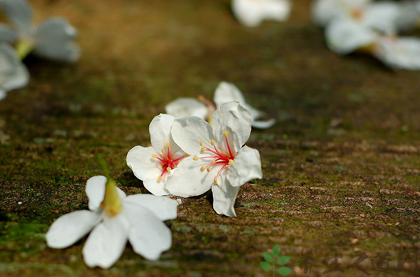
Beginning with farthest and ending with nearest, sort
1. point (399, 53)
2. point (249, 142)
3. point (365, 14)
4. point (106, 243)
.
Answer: point (365, 14) < point (399, 53) < point (249, 142) < point (106, 243)

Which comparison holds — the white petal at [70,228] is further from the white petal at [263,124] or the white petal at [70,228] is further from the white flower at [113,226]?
the white petal at [263,124]

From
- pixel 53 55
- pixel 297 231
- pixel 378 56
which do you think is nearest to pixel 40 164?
pixel 53 55

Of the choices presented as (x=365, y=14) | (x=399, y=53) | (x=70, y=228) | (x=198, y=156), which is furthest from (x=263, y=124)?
(x=365, y=14)

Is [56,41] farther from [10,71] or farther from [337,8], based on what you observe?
[337,8]

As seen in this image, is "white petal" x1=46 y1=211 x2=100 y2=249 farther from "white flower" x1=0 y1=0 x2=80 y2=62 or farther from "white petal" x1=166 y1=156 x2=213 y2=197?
"white flower" x1=0 y1=0 x2=80 y2=62

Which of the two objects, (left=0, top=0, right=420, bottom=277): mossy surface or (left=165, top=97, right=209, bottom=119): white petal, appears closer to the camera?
(left=0, top=0, right=420, bottom=277): mossy surface

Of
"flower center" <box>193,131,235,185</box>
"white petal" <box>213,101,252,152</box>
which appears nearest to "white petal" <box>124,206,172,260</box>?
"flower center" <box>193,131,235,185</box>
